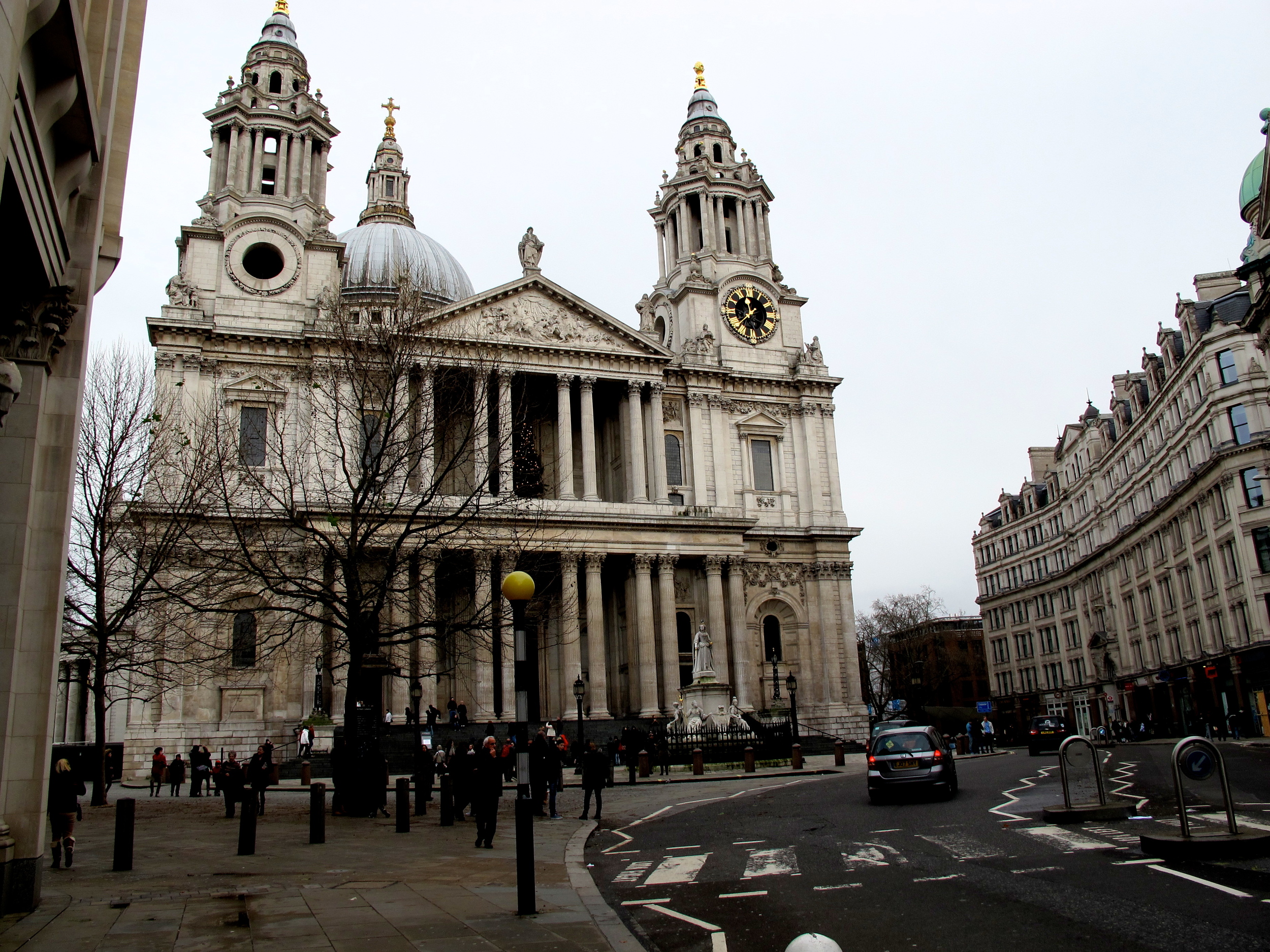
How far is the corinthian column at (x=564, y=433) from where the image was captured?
156 ft

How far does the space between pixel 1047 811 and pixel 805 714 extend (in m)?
36.3

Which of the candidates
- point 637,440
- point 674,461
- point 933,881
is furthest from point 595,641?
point 933,881

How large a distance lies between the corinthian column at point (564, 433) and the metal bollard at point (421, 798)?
24.7 meters

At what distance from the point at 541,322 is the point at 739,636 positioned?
58.4 feet

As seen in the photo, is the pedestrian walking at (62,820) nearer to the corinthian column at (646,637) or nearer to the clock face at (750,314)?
the corinthian column at (646,637)

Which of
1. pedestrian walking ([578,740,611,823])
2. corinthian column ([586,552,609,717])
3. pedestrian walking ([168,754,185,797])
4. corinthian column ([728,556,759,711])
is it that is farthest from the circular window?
pedestrian walking ([578,740,611,823])

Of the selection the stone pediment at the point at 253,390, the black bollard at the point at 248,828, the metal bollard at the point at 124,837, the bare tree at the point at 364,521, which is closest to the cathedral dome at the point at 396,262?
the stone pediment at the point at 253,390

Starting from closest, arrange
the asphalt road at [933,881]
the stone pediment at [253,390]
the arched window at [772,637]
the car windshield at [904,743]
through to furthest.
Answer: the asphalt road at [933,881]
the car windshield at [904,743]
the stone pediment at [253,390]
the arched window at [772,637]

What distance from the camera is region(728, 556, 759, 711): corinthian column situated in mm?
48094

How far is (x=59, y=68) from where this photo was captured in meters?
9.39

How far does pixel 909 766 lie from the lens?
20156mm

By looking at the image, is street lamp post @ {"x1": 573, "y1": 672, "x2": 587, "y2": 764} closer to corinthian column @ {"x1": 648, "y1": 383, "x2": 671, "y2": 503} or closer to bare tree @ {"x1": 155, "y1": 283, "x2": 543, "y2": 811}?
bare tree @ {"x1": 155, "y1": 283, "x2": 543, "y2": 811}

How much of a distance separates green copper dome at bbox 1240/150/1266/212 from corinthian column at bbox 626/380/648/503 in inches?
1183

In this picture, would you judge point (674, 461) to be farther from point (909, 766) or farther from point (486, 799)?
point (486, 799)
